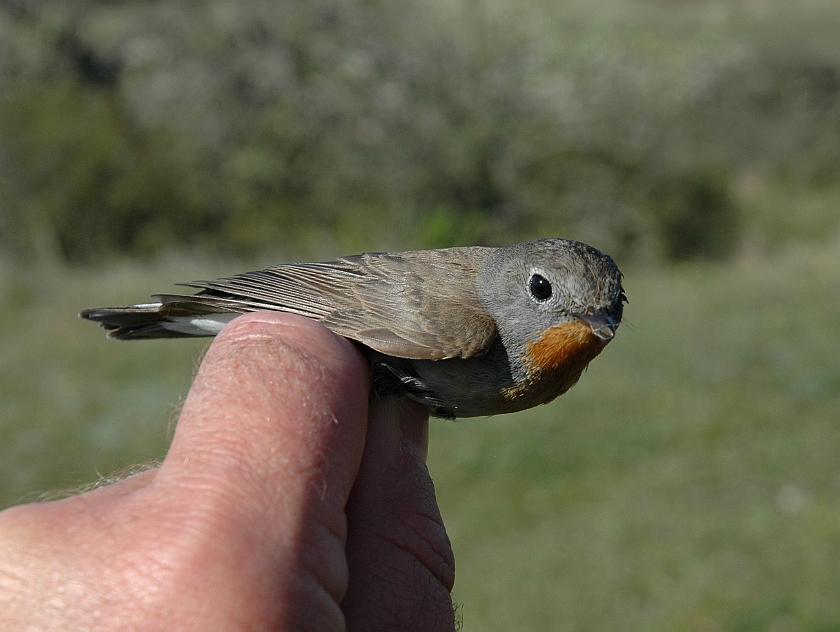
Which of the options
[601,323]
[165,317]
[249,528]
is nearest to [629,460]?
[601,323]

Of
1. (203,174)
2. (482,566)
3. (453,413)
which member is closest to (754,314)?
(482,566)

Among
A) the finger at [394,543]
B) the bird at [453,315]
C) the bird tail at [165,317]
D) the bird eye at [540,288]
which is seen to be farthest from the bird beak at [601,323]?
the bird tail at [165,317]

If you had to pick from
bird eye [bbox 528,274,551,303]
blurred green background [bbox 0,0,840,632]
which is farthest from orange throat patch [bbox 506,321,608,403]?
blurred green background [bbox 0,0,840,632]

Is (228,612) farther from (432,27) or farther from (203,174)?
(203,174)

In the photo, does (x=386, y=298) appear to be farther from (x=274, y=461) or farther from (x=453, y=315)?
(x=274, y=461)

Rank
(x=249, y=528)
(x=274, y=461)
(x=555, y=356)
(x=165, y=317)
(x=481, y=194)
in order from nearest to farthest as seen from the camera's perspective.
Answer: (x=249, y=528), (x=274, y=461), (x=555, y=356), (x=165, y=317), (x=481, y=194)

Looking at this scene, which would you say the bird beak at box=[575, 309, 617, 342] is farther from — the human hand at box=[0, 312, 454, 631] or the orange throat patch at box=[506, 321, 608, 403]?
the human hand at box=[0, 312, 454, 631]
